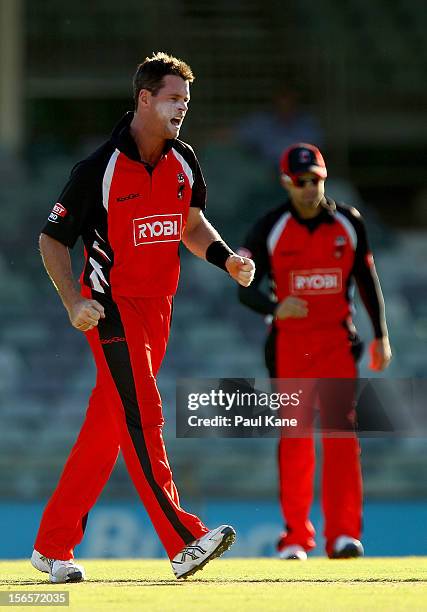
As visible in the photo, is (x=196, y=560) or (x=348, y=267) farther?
(x=348, y=267)

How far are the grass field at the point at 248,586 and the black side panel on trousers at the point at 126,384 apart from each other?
0.24 m

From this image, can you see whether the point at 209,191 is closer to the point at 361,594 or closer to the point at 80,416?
the point at 80,416

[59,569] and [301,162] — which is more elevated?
[301,162]

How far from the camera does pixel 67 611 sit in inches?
157

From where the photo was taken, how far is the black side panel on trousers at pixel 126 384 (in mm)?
4633

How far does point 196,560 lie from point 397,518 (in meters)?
5.30

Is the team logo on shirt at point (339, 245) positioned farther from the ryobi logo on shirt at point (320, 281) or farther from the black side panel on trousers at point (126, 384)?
the black side panel on trousers at point (126, 384)

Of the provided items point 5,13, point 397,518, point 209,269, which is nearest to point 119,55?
point 5,13

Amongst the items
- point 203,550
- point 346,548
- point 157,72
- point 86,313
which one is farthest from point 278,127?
point 203,550

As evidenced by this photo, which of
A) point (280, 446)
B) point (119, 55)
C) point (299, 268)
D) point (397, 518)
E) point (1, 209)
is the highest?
point (119, 55)

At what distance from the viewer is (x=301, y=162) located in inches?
263

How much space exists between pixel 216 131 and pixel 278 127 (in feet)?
2.00

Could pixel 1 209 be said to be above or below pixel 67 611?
above

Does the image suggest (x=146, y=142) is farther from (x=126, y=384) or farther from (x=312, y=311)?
(x=312, y=311)
